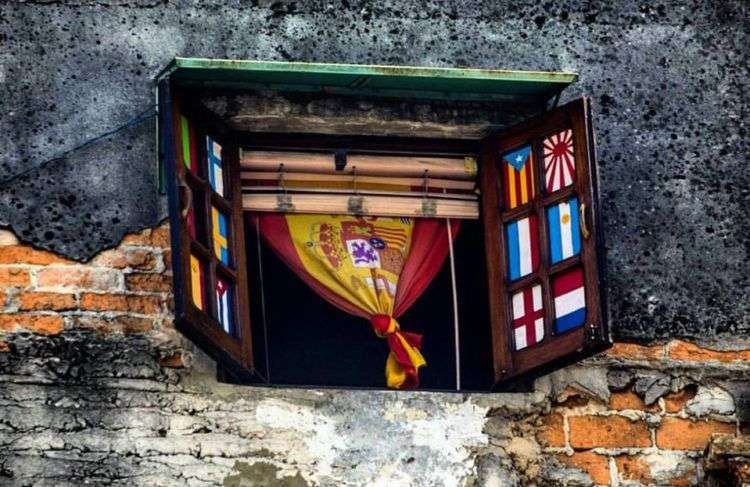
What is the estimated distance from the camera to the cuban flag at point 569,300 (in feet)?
20.0

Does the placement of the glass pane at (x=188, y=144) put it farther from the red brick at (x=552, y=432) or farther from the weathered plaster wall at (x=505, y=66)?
the red brick at (x=552, y=432)

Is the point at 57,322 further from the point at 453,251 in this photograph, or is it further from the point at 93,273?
the point at 453,251

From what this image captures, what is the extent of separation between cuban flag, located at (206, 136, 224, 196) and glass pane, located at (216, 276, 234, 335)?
338 mm

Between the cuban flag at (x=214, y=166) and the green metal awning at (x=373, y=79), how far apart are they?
0.23 m

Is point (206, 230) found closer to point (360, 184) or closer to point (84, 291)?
point (84, 291)

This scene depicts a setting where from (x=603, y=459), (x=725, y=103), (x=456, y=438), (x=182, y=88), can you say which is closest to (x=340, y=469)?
(x=456, y=438)

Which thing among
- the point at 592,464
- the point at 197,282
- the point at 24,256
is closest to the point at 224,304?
the point at 197,282

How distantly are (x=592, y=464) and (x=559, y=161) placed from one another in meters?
1.03

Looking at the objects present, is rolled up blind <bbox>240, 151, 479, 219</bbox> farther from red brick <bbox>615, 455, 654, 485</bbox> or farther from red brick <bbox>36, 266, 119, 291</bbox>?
red brick <bbox>615, 455, 654, 485</bbox>

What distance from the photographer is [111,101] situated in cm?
648

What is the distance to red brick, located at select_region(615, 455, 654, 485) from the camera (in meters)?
6.26

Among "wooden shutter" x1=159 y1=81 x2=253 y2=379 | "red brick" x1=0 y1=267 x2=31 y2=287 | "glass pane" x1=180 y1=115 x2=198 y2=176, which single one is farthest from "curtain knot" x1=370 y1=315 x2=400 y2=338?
"red brick" x1=0 y1=267 x2=31 y2=287

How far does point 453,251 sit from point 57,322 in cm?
146

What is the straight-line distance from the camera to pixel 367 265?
21.6 ft
